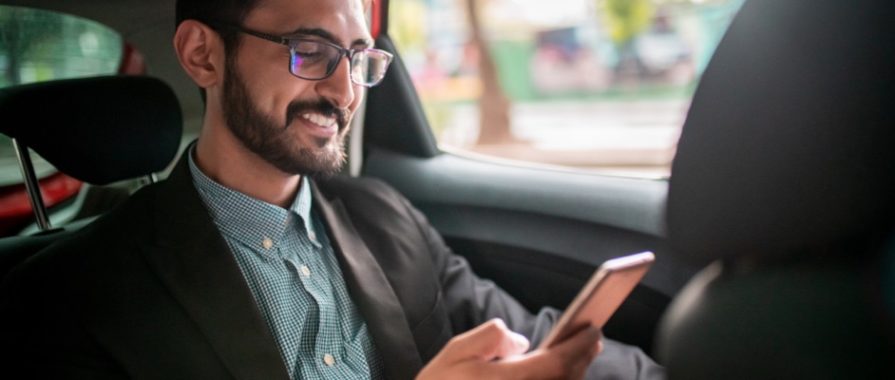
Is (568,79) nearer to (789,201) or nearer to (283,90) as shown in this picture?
(283,90)

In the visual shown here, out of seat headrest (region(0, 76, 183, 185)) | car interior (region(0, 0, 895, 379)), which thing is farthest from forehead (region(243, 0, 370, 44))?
car interior (region(0, 0, 895, 379))

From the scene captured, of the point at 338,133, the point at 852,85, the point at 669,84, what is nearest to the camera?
the point at 852,85

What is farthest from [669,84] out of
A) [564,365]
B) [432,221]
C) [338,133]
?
[564,365]

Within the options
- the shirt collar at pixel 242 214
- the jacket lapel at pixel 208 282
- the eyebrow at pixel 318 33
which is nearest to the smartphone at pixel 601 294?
the jacket lapel at pixel 208 282

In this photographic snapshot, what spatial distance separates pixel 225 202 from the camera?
4.39ft

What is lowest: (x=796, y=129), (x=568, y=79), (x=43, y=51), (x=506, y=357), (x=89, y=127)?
(x=568, y=79)

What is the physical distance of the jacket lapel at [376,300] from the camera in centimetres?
135

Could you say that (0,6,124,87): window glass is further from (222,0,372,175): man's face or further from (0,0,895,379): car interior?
(0,0,895,379): car interior

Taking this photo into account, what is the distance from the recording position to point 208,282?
1.21 metres

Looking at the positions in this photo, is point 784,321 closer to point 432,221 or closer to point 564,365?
point 564,365

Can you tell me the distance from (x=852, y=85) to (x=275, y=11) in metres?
0.99

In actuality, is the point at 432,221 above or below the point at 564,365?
below

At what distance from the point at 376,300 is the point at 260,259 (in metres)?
0.21

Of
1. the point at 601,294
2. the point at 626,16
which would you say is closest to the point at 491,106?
the point at 626,16
